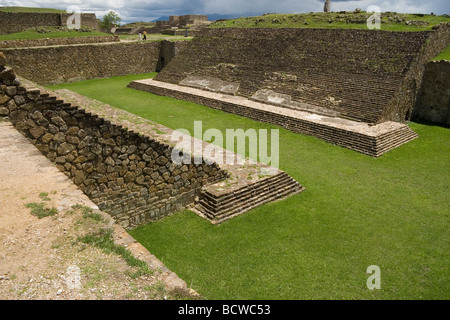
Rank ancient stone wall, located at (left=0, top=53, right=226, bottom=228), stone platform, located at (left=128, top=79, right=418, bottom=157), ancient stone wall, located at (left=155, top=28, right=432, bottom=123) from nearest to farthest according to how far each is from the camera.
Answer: ancient stone wall, located at (left=0, top=53, right=226, bottom=228) → stone platform, located at (left=128, top=79, right=418, bottom=157) → ancient stone wall, located at (left=155, top=28, right=432, bottom=123)

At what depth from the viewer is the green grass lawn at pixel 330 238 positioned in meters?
5.45

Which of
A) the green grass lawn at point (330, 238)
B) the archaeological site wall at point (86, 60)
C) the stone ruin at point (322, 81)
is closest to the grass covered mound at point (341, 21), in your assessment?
the stone ruin at point (322, 81)

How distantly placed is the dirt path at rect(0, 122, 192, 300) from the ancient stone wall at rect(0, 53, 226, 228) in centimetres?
115

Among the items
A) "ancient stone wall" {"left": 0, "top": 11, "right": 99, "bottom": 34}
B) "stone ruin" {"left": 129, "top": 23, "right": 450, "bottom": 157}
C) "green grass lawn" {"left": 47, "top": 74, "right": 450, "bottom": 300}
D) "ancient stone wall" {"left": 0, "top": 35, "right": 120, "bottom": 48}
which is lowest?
"green grass lawn" {"left": 47, "top": 74, "right": 450, "bottom": 300}

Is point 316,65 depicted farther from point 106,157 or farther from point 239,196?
point 106,157

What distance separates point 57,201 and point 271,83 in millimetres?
13035

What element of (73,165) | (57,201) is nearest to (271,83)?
(73,165)

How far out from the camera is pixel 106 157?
6531 mm

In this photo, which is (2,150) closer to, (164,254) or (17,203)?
(17,203)

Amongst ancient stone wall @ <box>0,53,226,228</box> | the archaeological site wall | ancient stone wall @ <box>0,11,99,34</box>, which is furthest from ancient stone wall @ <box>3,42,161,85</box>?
ancient stone wall @ <box>0,53,226,228</box>

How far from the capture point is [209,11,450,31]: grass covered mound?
1620 cm

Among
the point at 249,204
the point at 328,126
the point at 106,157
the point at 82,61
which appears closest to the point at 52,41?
the point at 82,61

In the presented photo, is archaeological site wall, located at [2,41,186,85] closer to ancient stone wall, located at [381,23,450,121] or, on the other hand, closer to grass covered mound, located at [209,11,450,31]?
grass covered mound, located at [209,11,450,31]

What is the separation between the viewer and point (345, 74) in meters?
14.5
